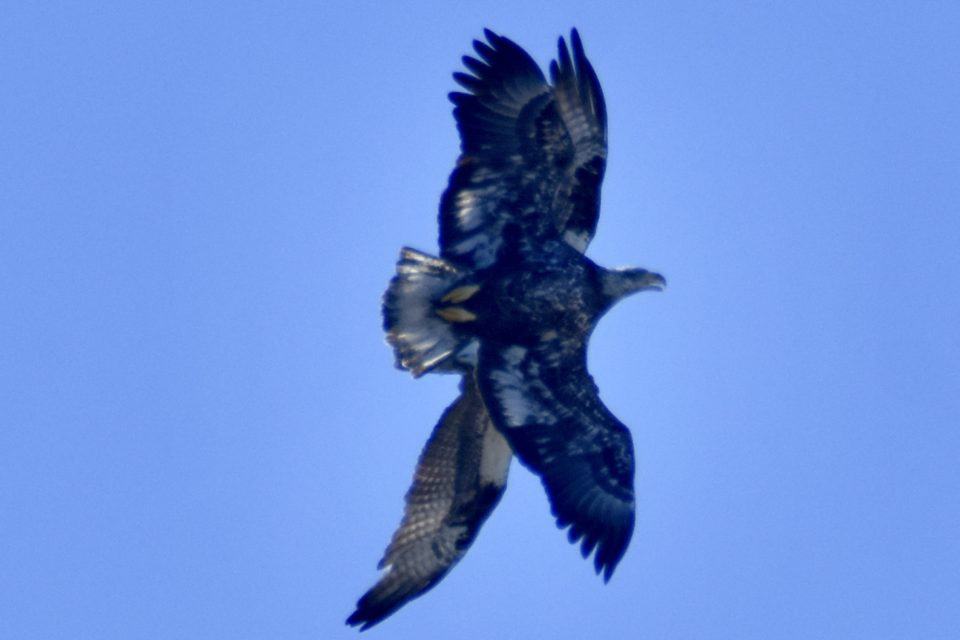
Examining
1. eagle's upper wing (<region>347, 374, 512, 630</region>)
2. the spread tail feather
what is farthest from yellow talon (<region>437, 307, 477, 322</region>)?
eagle's upper wing (<region>347, 374, 512, 630</region>)

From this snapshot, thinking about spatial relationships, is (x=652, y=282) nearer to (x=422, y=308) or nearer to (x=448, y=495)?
(x=422, y=308)

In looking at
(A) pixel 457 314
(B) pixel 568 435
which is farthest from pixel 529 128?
(B) pixel 568 435

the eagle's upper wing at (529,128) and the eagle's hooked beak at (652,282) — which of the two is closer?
the eagle's upper wing at (529,128)

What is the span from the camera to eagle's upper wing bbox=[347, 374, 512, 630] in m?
17.3

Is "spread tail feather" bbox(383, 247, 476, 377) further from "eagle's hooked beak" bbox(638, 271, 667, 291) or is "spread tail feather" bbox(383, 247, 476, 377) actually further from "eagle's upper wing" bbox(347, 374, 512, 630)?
"eagle's hooked beak" bbox(638, 271, 667, 291)

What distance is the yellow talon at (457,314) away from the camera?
1686cm

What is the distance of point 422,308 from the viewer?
55.6 feet

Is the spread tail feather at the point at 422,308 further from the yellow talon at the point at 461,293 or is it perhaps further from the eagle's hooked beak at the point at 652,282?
the eagle's hooked beak at the point at 652,282

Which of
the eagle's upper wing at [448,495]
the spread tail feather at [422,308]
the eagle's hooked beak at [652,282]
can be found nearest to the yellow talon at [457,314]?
the spread tail feather at [422,308]

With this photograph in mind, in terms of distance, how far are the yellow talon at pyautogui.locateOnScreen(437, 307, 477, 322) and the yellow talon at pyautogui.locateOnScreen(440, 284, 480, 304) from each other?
63mm

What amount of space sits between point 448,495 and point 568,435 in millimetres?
1364

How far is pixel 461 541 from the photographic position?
17.5 m

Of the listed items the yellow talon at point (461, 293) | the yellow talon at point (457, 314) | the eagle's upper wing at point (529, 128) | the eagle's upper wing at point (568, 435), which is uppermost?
the eagle's upper wing at point (529, 128)

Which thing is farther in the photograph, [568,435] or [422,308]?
[422,308]
